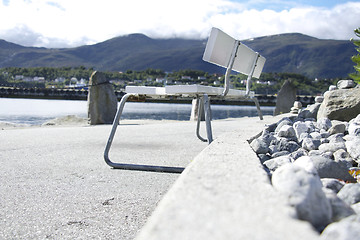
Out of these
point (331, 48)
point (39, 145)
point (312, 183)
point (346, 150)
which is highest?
point (331, 48)

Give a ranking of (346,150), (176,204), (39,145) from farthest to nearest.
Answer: (39,145), (346,150), (176,204)

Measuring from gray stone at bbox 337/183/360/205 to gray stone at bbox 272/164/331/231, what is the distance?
12.9 inches

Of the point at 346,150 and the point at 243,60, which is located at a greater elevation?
the point at 243,60

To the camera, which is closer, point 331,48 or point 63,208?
point 63,208

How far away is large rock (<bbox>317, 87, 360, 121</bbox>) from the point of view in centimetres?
396

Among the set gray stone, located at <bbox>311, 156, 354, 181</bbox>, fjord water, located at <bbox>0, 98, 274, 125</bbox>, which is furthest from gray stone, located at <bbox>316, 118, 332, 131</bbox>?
fjord water, located at <bbox>0, 98, 274, 125</bbox>

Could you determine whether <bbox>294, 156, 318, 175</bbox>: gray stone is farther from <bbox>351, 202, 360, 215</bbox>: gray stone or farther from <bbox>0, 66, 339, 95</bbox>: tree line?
<bbox>0, 66, 339, 95</bbox>: tree line

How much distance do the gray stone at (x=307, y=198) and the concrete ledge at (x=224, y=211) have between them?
0.17ft

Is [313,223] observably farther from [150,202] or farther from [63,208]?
[63,208]

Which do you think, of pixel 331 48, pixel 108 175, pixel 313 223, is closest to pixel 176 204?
pixel 313 223

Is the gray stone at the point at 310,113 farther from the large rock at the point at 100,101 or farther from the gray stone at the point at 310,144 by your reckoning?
the large rock at the point at 100,101

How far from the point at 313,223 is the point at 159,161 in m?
2.52

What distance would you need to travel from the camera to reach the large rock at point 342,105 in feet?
13.0

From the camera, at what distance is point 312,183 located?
0.98m
